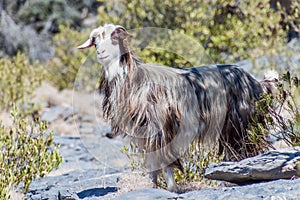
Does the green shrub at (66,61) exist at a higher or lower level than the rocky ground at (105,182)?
higher

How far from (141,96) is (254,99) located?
1.32 metres

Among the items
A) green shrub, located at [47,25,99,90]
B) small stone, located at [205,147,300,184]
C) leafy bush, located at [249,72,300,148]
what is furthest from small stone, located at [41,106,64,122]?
small stone, located at [205,147,300,184]

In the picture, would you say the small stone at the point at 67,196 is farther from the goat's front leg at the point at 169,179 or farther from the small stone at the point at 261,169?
the small stone at the point at 261,169

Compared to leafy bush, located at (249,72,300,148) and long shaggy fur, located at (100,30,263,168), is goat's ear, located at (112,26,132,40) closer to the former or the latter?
long shaggy fur, located at (100,30,263,168)

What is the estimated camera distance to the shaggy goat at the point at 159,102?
5863mm

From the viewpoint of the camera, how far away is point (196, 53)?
7586mm

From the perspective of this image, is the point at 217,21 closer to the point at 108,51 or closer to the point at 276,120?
the point at 276,120

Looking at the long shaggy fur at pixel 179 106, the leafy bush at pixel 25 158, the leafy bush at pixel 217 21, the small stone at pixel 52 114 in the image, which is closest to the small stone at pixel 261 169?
the long shaggy fur at pixel 179 106

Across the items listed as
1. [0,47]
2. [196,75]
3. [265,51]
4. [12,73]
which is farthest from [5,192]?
[0,47]

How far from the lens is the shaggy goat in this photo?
5.86 metres

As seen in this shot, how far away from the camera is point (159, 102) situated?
5855mm

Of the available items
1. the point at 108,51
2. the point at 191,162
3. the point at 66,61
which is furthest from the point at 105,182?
the point at 66,61

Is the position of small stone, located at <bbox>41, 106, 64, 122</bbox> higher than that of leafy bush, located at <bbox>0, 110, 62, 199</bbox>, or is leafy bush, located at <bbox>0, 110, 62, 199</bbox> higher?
leafy bush, located at <bbox>0, 110, 62, 199</bbox>

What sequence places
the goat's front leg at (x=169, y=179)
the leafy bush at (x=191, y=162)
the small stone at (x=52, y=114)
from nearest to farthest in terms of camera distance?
the goat's front leg at (x=169, y=179)
the leafy bush at (x=191, y=162)
the small stone at (x=52, y=114)
